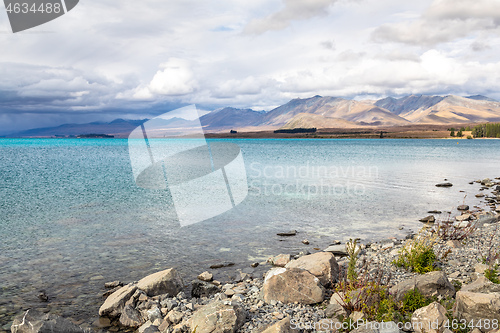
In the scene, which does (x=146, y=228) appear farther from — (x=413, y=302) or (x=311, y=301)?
(x=413, y=302)

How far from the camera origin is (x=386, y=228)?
20141 mm

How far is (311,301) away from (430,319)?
10.3ft

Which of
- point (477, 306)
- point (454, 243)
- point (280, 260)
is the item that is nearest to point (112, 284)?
point (280, 260)

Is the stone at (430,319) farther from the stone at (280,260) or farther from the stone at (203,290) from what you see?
the stone at (280,260)

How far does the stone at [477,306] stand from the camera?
7.07 metres

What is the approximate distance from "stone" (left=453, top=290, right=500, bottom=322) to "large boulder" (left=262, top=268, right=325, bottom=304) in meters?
3.48

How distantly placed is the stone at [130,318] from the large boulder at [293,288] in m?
3.67

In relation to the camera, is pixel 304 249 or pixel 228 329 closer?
pixel 228 329

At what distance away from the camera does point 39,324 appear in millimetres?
7727

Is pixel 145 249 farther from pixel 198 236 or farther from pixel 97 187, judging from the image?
pixel 97 187

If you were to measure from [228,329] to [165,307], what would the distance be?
2.74m

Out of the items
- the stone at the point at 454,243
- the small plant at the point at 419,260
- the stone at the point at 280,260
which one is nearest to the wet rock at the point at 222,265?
the stone at the point at 280,260

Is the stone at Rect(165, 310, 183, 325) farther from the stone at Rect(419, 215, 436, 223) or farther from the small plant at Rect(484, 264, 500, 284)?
the stone at Rect(419, 215, 436, 223)

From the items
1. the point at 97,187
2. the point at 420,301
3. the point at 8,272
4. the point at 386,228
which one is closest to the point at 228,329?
the point at 420,301
